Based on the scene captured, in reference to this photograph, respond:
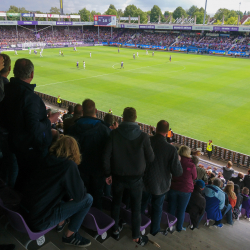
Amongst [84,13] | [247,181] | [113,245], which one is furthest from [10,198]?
[84,13]

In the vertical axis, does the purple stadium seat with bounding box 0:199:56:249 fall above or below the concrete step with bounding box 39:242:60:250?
above

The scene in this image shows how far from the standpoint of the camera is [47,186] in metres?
3.60

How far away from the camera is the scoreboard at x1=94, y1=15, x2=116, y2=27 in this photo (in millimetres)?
83812

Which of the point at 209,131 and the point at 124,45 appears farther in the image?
the point at 124,45

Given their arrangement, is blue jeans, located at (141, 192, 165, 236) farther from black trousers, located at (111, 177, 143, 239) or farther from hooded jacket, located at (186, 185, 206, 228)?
hooded jacket, located at (186, 185, 206, 228)

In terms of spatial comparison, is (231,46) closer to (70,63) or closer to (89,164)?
(70,63)

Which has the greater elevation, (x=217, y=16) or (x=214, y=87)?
(x=217, y=16)

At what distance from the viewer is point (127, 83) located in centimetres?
3203

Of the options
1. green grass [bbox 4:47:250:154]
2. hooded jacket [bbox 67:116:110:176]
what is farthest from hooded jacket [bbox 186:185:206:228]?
green grass [bbox 4:47:250:154]

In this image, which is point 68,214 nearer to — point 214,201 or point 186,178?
point 186,178

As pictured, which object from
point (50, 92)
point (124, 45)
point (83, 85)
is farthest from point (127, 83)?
point (124, 45)

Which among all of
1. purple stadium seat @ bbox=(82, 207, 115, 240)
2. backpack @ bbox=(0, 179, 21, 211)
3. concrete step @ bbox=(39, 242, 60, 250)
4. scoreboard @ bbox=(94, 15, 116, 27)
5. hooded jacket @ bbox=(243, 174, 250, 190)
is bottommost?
hooded jacket @ bbox=(243, 174, 250, 190)

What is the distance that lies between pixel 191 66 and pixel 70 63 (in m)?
21.0

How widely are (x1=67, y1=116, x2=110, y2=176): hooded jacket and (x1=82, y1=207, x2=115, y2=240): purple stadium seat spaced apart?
0.74 meters
